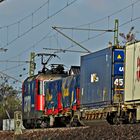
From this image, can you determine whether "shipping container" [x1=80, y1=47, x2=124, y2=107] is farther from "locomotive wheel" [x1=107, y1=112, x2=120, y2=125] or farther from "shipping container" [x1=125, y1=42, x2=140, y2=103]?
"shipping container" [x1=125, y1=42, x2=140, y2=103]

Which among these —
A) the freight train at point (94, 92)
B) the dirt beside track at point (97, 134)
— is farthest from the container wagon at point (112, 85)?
the dirt beside track at point (97, 134)

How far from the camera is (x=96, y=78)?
2295cm

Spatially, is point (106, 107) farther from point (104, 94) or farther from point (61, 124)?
point (61, 124)

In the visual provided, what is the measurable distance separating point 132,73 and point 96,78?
3.30 metres

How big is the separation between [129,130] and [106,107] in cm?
824

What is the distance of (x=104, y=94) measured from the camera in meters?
22.0

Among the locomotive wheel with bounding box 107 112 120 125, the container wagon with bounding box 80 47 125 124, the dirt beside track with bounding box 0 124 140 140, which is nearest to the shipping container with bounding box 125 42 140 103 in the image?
the container wagon with bounding box 80 47 125 124

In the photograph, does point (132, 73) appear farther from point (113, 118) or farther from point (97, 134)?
point (97, 134)

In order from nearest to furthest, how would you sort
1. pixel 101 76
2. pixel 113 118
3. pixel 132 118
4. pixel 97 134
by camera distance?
pixel 97 134 → pixel 132 118 → pixel 113 118 → pixel 101 76

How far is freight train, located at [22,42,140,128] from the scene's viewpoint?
2003 centimetres

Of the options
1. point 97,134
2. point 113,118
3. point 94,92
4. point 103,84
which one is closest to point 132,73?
point 103,84

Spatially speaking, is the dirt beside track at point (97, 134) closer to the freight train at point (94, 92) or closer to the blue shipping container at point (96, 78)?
the freight train at point (94, 92)

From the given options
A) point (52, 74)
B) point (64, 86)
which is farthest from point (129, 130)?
point (52, 74)

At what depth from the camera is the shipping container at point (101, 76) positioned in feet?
70.4
